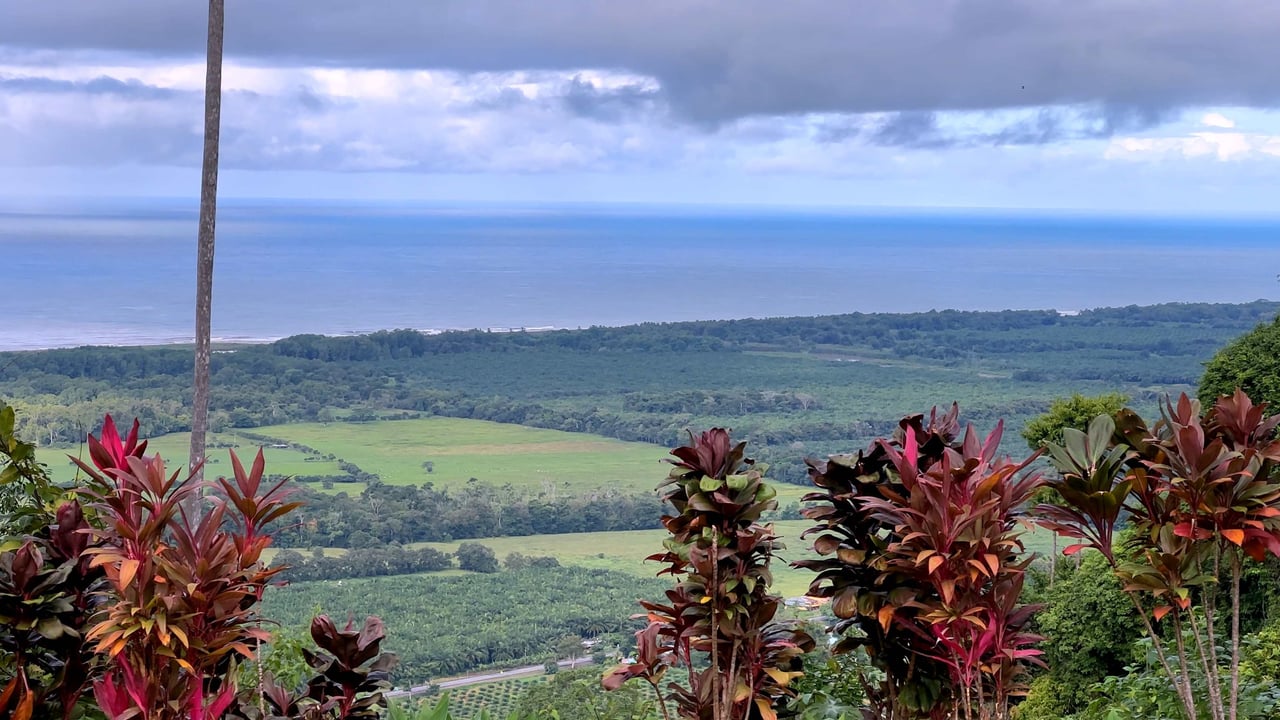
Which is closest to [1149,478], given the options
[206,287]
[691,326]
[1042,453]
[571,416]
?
[1042,453]

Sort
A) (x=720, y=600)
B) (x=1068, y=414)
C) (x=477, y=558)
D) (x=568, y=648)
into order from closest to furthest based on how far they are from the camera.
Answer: (x=720, y=600) < (x=568, y=648) < (x=1068, y=414) < (x=477, y=558)

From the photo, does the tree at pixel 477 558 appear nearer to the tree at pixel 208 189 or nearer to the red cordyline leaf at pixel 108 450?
the tree at pixel 208 189

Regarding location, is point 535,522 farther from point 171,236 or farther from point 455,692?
point 171,236

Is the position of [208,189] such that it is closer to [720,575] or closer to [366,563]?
[720,575]

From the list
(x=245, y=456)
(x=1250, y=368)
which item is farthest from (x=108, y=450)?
(x=245, y=456)

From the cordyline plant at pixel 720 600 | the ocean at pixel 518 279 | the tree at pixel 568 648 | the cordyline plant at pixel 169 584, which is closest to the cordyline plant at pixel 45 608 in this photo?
the cordyline plant at pixel 169 584

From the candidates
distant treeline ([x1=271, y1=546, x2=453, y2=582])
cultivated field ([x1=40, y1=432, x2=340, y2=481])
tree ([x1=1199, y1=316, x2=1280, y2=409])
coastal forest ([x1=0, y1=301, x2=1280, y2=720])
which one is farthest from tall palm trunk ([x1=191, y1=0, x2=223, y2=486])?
cultivated field ([x1=40, y1=432, x2=340, y2=481])

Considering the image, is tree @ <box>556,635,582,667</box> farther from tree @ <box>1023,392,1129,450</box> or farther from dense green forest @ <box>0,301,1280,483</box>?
dense green forest @ <box>0,301,1280,483</box>
